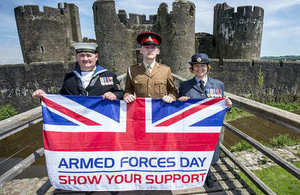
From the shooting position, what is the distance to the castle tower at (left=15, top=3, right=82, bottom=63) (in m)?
15.9

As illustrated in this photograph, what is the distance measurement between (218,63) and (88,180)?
44.7 ft

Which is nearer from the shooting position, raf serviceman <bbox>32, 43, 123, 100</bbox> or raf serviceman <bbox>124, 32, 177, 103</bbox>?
raf serviceman <bbox>32, 43, 123, 100</bbox>

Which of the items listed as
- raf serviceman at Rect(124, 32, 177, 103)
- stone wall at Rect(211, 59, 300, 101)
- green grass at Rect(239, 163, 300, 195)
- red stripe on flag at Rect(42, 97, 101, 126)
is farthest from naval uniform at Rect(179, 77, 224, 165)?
stone wall at Rect(211, 59, 300, 101)

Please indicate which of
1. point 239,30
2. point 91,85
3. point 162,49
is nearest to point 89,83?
point 91,85

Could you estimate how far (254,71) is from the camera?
13.0 meters

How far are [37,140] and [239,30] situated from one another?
57.4 ft

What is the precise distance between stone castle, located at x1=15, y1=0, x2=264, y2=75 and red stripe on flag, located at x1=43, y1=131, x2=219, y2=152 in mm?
12388

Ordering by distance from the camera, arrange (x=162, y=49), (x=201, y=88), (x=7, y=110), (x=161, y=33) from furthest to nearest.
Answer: (x=162, y=49) → (x=161, y=33) → (x=7, y=110) → (x=201, y=88)

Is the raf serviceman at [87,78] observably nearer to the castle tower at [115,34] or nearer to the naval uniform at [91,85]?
the naval uniform at [91,85]

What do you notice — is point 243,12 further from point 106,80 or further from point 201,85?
point 106,80

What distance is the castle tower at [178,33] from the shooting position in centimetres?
1283

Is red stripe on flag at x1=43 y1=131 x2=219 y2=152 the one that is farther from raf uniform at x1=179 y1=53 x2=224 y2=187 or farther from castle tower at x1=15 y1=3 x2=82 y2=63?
castle tower at x1=15 y1=3 x2=82 y2=63

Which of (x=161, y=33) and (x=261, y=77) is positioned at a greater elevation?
(x=161, y=33)

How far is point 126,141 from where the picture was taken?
195 centimetres
